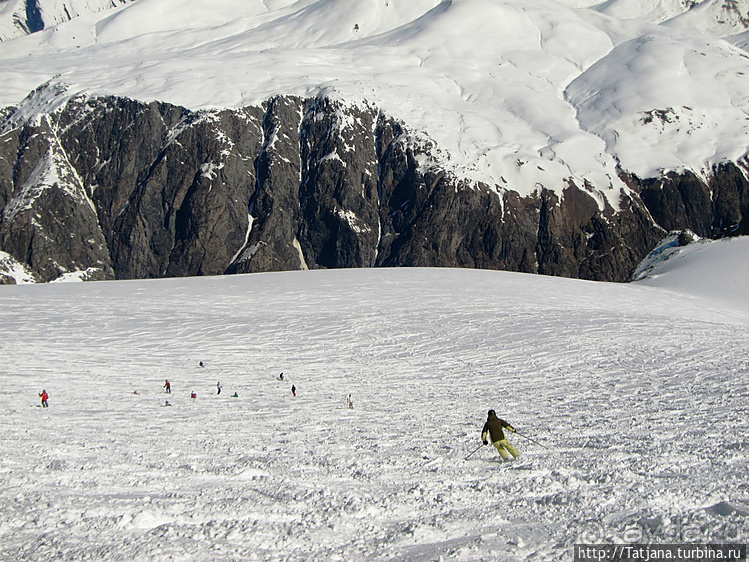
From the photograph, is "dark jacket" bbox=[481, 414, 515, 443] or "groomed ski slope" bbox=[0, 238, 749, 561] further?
"dark jacket" bbox=[481, 414, 515, 443]

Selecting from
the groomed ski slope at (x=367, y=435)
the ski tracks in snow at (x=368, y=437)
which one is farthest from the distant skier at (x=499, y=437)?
the groomed ski slope at (x=367, y=435)

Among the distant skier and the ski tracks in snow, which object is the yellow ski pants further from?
the ski tracks in snow

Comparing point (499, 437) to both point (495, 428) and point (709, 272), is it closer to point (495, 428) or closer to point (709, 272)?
point (495, 428)

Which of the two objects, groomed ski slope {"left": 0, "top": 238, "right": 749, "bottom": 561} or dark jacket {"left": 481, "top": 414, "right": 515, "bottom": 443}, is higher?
dark jacket {"left": 481, "top": 414, "right": 515, "bottom": 443}

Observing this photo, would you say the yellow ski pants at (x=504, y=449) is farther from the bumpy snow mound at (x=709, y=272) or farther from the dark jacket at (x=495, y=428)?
the bumpy snow mound at (x=709, y=272)

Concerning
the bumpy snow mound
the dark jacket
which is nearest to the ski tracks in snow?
the dark jacket

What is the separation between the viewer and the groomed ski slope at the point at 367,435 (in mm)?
10414

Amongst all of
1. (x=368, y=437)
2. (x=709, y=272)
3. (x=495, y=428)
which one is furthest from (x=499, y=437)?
(x=709, y=272)

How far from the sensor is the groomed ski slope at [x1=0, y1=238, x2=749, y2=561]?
1041 cm

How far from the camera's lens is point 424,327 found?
38906mm

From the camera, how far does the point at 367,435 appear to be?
1709 centimetres

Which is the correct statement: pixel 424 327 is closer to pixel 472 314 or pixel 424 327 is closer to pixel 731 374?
pixel 472 314

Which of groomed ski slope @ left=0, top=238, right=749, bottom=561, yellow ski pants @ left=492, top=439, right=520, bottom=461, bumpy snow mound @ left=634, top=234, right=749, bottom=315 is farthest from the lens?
bumpy snow mound @ left=634, top=234, right=749, bottom=315

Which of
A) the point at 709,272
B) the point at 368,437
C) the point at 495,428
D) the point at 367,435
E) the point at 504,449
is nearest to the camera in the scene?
the point at 495,428
